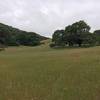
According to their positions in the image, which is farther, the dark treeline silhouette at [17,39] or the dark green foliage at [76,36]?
the dark treeline silhouette at [17,39]

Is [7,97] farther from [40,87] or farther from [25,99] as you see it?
[40,87]

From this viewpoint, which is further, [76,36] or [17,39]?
[17,39]

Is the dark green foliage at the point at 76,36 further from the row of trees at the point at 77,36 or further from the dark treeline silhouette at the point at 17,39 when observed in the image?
the dark treeline silhouette at the point at 17,39

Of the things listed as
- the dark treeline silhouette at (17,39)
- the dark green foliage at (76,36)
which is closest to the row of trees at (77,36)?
the dark green foliage at (76,36)

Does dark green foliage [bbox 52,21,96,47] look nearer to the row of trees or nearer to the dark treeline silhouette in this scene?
the row of trees

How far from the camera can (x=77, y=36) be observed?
93.6 m

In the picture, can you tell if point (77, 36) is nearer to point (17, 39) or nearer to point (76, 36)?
point (76, 36)

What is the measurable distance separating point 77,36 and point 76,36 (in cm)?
36

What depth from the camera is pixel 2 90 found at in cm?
1380

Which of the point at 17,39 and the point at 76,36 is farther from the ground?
the point at 76,36

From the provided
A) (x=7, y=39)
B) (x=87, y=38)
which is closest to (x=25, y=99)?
(x=87, y=38)

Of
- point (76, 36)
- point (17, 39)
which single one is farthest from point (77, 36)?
point (17, 39)

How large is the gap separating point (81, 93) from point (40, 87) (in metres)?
2.63

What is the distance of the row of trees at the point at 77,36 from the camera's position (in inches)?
3610
